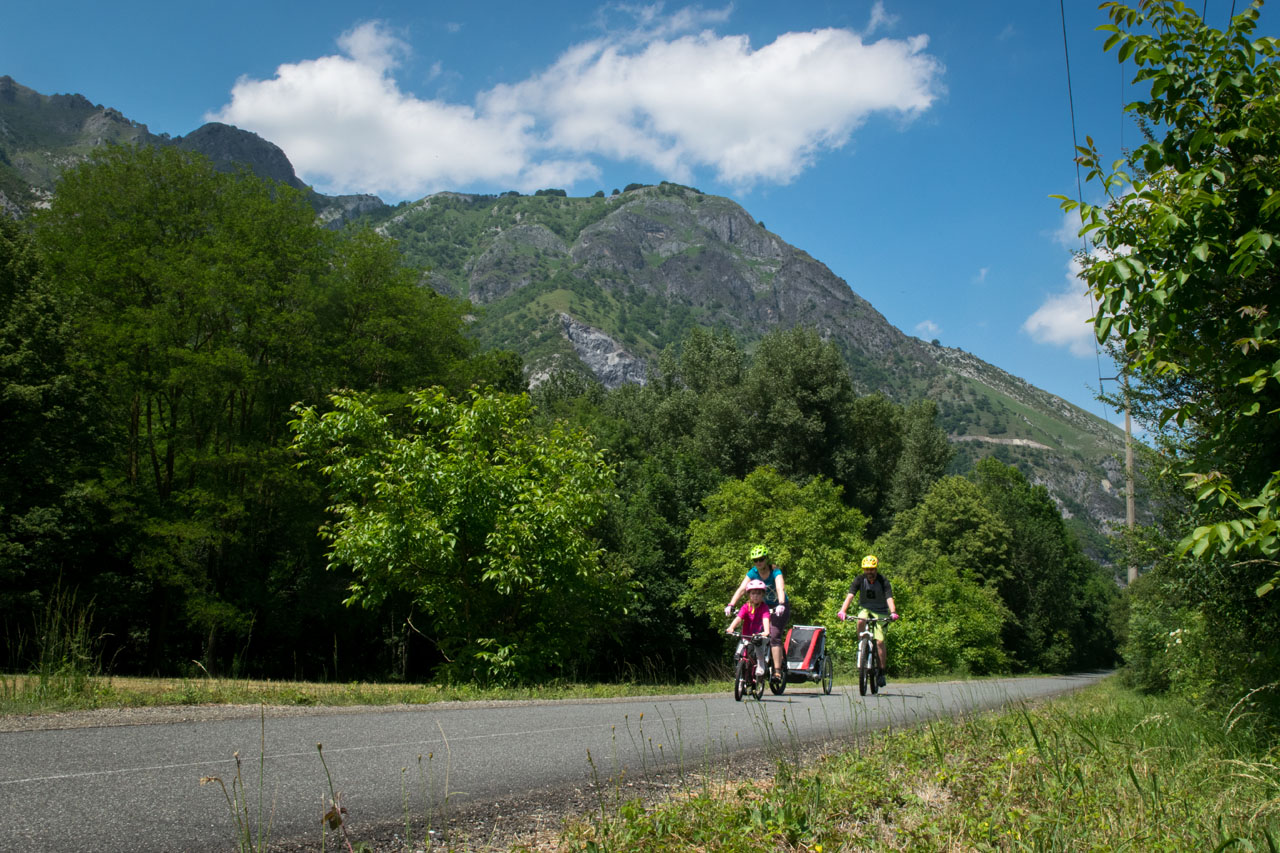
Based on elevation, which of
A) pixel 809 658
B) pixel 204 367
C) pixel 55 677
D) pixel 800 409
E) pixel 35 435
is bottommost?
pixel 809 658

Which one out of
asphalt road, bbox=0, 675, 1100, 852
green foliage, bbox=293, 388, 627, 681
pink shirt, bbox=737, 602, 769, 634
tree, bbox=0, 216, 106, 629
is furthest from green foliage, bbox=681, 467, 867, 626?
tree, bbox=0, 216, 106, 629

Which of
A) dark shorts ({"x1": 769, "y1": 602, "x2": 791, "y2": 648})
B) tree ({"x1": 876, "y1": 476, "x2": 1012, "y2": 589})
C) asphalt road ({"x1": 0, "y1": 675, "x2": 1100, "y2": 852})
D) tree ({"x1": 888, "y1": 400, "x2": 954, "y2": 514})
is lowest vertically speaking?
asphalt road ({"x1": 0, "y1": 675, "x2": 1100, "y2": 852})

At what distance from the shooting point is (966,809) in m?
4.42

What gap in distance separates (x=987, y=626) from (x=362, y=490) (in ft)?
102

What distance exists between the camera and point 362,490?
1584 cm

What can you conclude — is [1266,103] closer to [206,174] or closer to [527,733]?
[527,733]

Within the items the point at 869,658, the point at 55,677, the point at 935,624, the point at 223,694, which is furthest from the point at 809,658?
the point at 935,624

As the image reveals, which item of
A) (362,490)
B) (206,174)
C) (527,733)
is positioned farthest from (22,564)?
(527,733)

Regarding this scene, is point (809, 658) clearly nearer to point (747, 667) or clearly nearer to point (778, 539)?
point (747, 667)

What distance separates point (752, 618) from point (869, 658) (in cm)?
267

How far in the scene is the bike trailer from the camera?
1295cm

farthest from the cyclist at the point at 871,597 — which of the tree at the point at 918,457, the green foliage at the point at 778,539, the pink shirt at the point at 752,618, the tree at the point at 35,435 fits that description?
the tree at the point at 918,457

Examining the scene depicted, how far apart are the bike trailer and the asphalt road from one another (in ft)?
13.6

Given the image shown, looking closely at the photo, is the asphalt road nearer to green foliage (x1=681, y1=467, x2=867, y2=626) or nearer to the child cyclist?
the child cyclist
